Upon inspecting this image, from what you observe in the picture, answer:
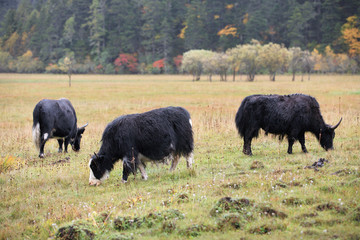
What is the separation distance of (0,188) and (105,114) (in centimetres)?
1837

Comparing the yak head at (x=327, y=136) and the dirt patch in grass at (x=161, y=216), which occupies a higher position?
the yak head at (x=327, y=136)

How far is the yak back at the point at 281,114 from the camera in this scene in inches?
447

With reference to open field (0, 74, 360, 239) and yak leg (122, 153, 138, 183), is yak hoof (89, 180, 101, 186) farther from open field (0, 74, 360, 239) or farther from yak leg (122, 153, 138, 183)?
yak leg (122, 153, 138, 183)

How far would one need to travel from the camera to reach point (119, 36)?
10938cm

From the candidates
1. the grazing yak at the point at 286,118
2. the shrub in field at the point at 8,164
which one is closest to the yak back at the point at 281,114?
the grazing yak at the point at 286,118

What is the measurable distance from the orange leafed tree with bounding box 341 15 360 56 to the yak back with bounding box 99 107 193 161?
82.4 meters

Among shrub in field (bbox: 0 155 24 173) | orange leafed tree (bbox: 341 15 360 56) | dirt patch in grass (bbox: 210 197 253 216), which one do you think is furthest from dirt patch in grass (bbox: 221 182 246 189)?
orange leafed tree (bbox: 341 15 360 56)

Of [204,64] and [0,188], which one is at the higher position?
[204,64]

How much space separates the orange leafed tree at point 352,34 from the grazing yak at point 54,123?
8050 centimetres

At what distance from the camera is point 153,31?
10800 cm

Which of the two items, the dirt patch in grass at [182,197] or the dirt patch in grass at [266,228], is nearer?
the dirt patch in grass at [266,228]

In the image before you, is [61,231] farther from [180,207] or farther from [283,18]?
[283,18]

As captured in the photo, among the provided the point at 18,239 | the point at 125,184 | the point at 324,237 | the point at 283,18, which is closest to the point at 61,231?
the point at 18,239

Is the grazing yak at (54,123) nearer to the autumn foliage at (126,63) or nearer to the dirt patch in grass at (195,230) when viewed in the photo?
the dirt patch in grass at (195,230)
